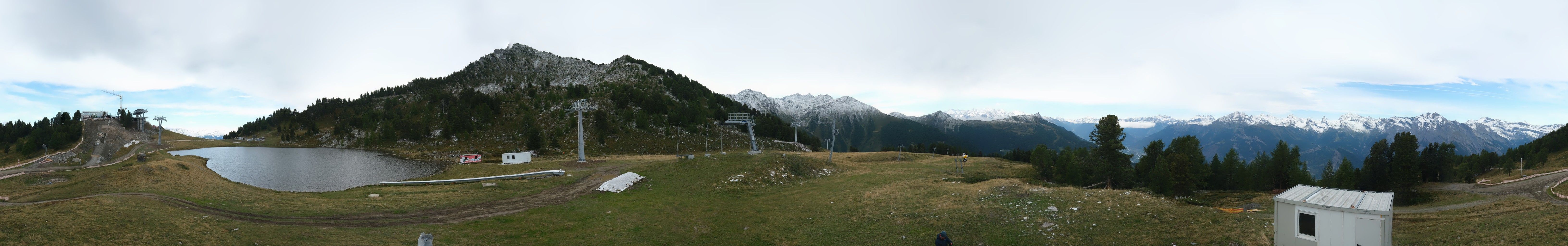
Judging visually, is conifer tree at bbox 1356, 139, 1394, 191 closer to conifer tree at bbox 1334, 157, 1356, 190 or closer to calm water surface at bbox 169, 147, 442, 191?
conifer tree at bbox 1334, 157, 1356, 190

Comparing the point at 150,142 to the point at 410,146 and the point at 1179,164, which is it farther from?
the point at 1179,164

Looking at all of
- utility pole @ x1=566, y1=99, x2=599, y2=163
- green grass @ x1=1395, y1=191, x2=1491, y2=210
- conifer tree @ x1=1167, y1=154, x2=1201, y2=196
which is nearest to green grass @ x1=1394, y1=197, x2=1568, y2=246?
green grass @ x1=1395, y1=191, x2=1491, y2=210

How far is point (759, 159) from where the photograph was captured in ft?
135

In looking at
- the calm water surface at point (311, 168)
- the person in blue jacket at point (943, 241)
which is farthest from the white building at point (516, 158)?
the person in blue jacket at point (943, 241)

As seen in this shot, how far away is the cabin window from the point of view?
15086mm

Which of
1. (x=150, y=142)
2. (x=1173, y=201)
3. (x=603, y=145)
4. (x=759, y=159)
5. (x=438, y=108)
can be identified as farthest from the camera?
(x=438, y=108)

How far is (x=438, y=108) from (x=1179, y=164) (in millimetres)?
158048

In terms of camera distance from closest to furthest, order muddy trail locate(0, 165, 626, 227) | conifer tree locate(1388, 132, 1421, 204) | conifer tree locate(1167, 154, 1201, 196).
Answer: muddy trail locate(0, 165, 626, 227) → conifer tree locate(1388, 132, 1421, 204) → conifer tree locate(1167, 154, 1201, 196)

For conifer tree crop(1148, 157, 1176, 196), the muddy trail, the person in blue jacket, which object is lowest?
conifer tree crop(1148, 157, 1176, 196)

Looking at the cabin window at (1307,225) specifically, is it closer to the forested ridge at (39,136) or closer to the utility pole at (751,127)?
the utility pole at (751,127)

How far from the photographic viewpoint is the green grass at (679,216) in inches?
637

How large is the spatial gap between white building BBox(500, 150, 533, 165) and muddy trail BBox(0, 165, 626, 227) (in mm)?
37549

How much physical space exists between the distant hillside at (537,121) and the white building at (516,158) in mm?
25304

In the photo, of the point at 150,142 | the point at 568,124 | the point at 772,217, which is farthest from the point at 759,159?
the point at 150,142
